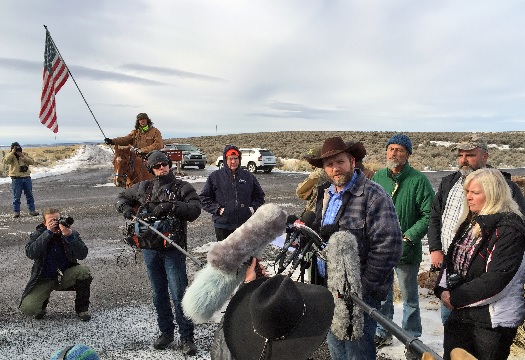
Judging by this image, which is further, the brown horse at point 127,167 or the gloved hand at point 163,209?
the brown horse at point 127,167

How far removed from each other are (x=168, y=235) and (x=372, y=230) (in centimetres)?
219

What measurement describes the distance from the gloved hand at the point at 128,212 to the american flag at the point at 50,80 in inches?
234

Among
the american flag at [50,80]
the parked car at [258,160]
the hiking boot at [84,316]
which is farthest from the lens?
the parked car at [258,160]

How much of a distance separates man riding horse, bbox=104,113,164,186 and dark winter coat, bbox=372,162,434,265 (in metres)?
5.55

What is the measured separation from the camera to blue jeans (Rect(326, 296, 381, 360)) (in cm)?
271

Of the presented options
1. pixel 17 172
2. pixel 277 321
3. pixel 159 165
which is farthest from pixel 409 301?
Answer: pixel 17 172

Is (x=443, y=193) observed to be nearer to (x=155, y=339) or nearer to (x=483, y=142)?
(x=483, y=142)

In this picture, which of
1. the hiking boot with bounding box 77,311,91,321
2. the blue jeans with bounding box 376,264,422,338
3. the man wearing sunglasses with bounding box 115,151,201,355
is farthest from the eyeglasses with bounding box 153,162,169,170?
the blue jeans with bounding box 376,264,422,338

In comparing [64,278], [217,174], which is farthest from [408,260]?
[64,278]

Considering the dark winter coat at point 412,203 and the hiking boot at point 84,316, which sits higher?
the dark winter coat at point 412,203

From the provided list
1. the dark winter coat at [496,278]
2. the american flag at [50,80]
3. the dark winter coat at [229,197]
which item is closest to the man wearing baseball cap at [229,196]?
the dark winter coat at [229,197]

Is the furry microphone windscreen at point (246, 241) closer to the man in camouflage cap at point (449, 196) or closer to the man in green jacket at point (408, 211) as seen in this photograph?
the man in camouflage cap at point (449, 196)

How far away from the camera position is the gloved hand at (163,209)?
4.09 metres

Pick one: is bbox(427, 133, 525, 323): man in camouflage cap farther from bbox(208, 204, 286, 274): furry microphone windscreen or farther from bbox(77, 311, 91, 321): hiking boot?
bbox(77, 311, 91, 321): hiking boot
